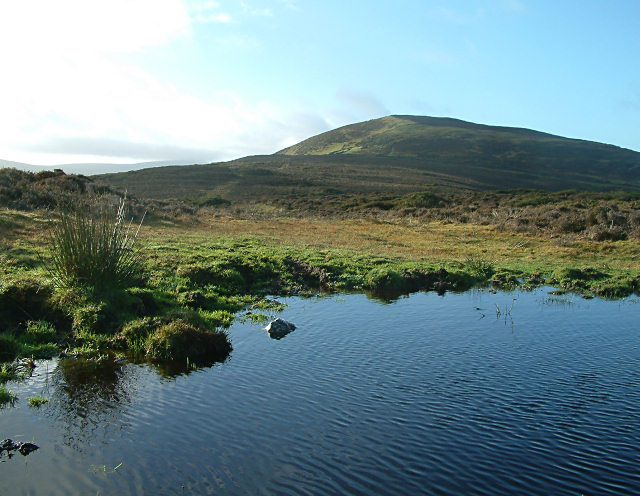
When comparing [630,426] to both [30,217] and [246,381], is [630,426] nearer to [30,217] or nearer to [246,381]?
[246,381]

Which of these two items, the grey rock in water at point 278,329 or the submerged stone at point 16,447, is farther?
the grey rock in water at point 278,329

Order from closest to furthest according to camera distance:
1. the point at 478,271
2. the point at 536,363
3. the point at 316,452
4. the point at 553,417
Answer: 1. the point at 316,452
2. the point at 553,417
3. the point at 536,363
4. the point at 478,271

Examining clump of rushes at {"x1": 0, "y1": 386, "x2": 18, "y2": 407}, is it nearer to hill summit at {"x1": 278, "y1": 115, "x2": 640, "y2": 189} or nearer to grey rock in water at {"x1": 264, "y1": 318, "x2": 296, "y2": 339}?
grey rock in water at {"x1": 264, "y1": 318, "x2": 296, "y2": 339}

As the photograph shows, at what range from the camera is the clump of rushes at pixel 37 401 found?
9.22 metres

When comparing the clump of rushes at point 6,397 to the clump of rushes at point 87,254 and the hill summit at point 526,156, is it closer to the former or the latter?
the clump of rushes at point 87,254

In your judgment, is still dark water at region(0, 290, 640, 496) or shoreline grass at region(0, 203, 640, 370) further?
shoreline grass at region(0, 203, 640, 370)

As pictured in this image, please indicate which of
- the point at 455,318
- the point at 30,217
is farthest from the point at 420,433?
the point at 30,217

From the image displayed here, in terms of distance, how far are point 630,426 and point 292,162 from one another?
154422 mm

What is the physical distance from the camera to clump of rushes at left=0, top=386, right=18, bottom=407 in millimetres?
9320

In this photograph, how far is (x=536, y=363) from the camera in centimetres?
1216

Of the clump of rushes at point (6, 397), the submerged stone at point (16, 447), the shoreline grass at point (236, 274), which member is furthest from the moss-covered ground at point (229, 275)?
the submerged stone at point (16, 447)

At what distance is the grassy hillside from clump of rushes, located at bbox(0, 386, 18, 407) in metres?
80.5

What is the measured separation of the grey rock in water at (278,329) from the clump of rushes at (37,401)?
5.88 metres

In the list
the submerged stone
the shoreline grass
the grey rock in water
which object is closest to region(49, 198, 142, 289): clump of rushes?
the shoreline grass
